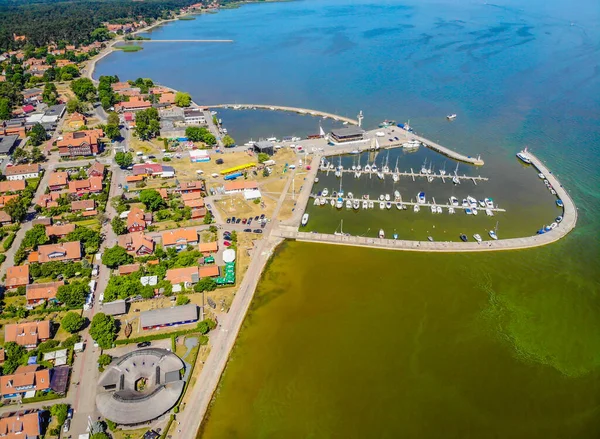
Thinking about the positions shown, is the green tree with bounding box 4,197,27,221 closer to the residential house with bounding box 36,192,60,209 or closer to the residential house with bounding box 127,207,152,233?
the residential house with bounding box 36,192,60,209

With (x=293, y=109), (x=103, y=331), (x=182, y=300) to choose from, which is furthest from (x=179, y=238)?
(x=293, y=109)

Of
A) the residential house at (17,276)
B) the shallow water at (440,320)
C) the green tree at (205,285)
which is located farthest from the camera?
the residential house at (17,276)

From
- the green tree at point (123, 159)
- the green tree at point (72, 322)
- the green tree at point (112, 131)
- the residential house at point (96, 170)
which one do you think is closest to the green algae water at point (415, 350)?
the green tree at point (72, 322)

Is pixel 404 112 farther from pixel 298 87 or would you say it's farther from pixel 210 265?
pixel 210 265

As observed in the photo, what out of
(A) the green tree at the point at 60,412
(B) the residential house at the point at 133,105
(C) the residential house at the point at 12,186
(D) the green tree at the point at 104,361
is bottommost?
(A) the green tree at the point at 60,412

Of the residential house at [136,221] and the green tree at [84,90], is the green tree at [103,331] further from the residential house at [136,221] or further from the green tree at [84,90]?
the green tree at [84,90]

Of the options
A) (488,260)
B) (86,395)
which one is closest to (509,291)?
(488,260)
